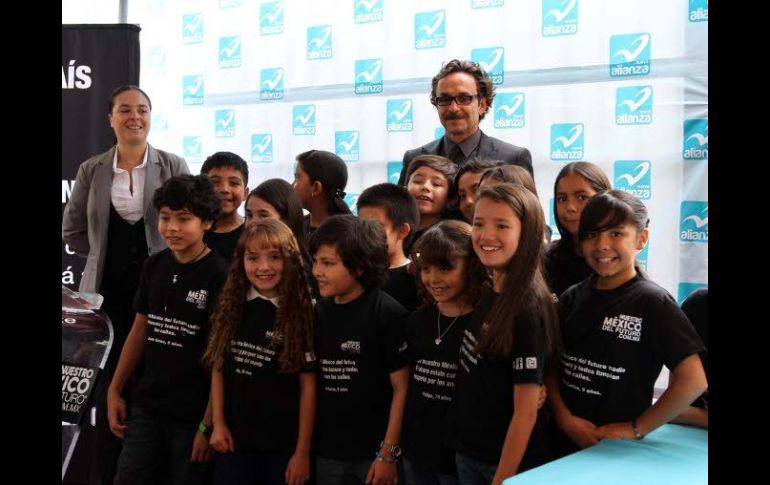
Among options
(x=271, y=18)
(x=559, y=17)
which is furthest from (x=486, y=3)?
(x=271, y=18)

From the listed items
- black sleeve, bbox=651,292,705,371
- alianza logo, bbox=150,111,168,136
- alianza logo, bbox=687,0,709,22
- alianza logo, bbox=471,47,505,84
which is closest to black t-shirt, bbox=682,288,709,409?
black sleeve, bbox=651,292,705,371

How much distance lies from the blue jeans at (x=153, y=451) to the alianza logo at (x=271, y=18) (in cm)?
259

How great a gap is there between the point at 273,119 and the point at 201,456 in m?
2.49

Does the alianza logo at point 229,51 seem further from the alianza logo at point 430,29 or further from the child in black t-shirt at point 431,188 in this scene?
the child in black t-shirt at point 431,188

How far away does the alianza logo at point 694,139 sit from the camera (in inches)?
142

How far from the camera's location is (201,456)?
8.79 ft

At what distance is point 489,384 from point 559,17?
7.69 feet

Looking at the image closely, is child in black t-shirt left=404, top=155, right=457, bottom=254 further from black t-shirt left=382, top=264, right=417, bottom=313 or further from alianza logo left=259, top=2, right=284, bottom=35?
alianza logo left=259, top=2, right=284, bottom=35

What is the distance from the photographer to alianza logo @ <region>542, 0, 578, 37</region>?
3.84 metres

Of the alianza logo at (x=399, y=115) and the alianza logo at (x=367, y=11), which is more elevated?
the alianza logo at (x=367, y=11)

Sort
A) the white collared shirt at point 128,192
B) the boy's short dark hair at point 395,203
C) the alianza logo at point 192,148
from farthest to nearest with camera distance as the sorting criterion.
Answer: the alianza logo at point 192,148 → the white collared shirt at point 128,192 → the boy's short dark hair at point 395,203

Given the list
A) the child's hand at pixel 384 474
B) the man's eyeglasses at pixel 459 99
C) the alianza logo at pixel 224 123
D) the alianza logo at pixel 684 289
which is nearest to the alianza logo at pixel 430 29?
the man's eyeglasses at pixel 459 99
